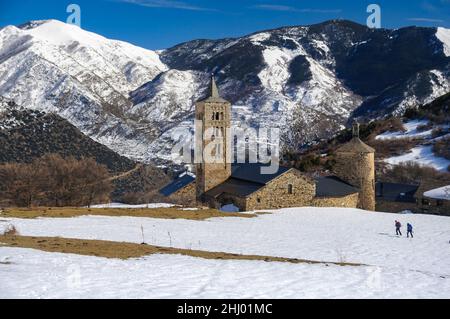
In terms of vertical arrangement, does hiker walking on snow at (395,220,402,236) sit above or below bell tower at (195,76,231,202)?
below

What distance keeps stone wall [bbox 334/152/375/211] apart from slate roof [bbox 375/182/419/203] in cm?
413

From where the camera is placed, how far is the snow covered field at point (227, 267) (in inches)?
547

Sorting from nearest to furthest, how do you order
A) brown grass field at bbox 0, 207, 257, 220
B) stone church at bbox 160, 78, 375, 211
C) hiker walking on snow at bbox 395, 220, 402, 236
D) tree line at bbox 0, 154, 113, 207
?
brown grass field at bbox 0, 207, 257, 220, hiker walking on snow at bbox 395, 220, 402, 236, stone church at bbox 160, 78, 375, 211, tree line at bbox 0, 154, 113, 207

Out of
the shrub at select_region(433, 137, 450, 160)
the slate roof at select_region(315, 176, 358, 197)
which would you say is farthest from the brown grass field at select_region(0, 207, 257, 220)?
the shrub at select_region(433, 137, 450, 160)

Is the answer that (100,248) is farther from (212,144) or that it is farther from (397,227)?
(212,144)

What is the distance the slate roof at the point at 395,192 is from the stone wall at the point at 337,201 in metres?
6.98

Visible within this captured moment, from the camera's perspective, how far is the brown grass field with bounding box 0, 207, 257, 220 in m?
30.9

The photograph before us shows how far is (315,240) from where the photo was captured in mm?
28109

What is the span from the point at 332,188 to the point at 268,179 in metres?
6.76

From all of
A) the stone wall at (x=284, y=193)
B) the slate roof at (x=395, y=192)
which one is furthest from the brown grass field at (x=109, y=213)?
the slate roof at (x=395, y=192)

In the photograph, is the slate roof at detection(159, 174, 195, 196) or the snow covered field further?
the slate roof at detection(159, 174, 195, 196)

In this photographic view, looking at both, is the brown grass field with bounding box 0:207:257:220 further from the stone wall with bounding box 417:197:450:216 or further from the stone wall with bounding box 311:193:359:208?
the stone wall with bounding box 417:197:450:216

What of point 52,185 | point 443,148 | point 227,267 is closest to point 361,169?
point 52,185

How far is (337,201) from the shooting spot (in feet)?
155
